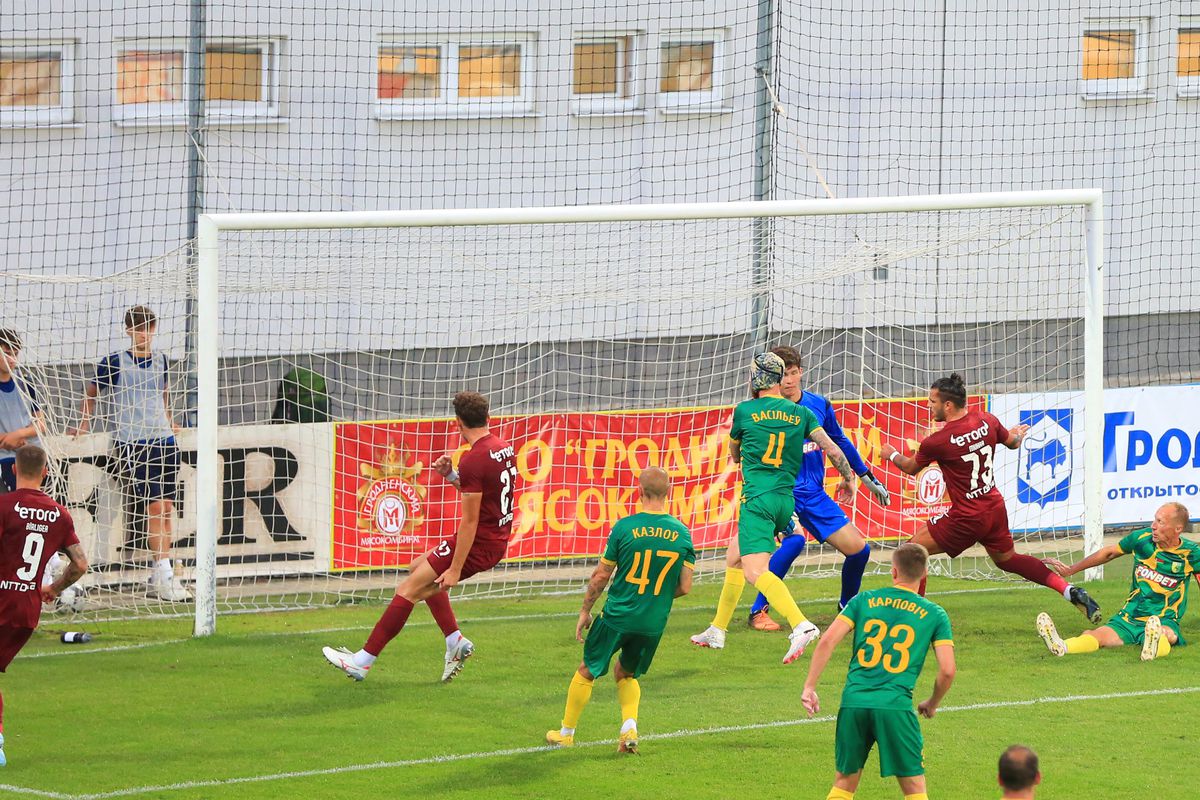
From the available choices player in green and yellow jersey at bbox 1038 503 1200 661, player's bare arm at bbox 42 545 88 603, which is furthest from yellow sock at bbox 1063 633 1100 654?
player's bare arm at bbox 42 545 88 603

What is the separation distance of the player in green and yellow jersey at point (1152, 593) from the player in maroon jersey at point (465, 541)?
394 centimetres

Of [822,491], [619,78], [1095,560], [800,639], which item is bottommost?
[800,639]

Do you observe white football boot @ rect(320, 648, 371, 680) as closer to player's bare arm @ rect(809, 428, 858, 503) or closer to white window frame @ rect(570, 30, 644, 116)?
player's bare arm @ rect(809, 428, 858, 503)

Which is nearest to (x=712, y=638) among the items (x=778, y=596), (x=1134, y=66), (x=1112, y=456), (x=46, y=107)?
(x=778, y=596)

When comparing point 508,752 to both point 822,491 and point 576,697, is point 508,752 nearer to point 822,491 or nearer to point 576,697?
point 576,697

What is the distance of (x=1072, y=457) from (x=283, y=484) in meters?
7.26

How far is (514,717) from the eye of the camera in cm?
940

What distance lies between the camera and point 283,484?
45.0 feet

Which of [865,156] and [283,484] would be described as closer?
[283,484]

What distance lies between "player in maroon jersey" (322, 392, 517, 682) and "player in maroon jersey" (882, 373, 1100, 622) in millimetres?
2892

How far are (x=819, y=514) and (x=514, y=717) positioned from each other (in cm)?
301

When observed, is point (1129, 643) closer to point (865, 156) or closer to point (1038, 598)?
point (1038, 598)

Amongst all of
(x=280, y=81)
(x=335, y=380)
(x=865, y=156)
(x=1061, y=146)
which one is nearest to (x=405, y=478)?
(x=335, y=380)

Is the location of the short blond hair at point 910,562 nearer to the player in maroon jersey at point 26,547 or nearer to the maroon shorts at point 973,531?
the maroon shorts at point 973,531
